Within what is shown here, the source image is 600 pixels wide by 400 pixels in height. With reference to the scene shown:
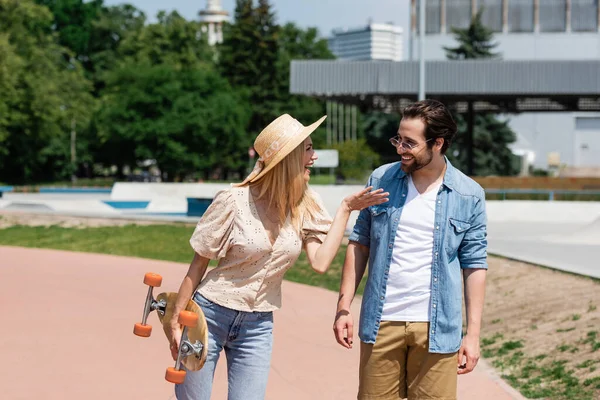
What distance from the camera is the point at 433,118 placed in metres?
3.88

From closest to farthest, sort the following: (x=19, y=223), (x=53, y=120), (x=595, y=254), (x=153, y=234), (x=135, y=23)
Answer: (x=595, y=254)
(x=153, y=234)
(x=19, y=223)
(x=53, y=120)
(x=135, y=23)

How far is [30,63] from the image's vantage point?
186ft

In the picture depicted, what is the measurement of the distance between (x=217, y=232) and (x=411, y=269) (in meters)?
0.84

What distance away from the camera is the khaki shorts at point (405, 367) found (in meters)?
3.84

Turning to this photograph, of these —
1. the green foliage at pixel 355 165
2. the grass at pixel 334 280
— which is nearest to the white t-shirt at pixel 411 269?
the grass at pixel 334 280

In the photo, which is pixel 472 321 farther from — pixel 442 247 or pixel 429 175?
pixel 429 175

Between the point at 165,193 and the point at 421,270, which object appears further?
the point at 165,193

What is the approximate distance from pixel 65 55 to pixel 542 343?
238ft

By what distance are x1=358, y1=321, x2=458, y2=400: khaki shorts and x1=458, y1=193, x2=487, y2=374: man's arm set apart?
7 centimetres

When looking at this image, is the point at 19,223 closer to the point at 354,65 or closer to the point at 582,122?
the point at 354,65

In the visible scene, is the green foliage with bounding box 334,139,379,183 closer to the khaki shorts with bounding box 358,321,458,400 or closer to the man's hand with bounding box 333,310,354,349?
the man's hand with bounding box 333,310,354,349

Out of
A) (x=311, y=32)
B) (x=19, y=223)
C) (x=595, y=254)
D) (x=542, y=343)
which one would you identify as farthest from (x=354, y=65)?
(x=311, y=32)

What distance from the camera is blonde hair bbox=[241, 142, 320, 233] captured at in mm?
3939

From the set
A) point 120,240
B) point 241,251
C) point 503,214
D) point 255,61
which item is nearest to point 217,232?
point 241,251
